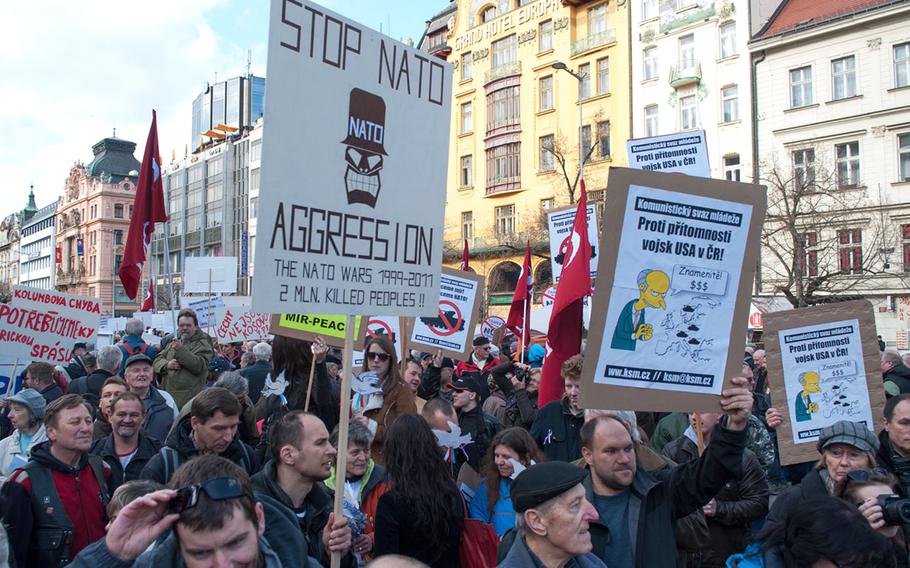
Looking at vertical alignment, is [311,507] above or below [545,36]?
below

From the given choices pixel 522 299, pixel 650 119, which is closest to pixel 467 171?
pixel 650 119

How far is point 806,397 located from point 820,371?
208mm

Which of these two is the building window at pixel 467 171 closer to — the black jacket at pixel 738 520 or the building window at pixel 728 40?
the building window at pixel 728 40

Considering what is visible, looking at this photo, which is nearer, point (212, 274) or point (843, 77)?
point (212, 274)

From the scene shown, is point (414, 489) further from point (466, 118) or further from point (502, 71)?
point (466, 118)

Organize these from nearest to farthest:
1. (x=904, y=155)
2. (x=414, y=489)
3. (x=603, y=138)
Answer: (x=414, y=489) < (x=904, y=155) < (x=603, y=138)

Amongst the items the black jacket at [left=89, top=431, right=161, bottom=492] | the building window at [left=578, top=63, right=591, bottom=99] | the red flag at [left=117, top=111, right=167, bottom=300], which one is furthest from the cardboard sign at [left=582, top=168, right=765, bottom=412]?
the building window at [left=578, top=63, right=591, bottom=99]

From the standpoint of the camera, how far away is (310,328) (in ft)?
20.7

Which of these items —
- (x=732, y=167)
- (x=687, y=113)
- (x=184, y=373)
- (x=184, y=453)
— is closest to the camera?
(x=184, y=453)

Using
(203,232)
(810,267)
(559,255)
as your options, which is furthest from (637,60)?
(203,232)

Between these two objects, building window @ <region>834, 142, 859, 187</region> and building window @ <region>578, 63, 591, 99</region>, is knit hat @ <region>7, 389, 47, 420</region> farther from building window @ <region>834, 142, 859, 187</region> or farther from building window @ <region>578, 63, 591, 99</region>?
building window @ <region>578, 63, 591, 99</region>

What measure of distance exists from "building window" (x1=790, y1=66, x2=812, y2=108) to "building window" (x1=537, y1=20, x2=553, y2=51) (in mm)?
13502

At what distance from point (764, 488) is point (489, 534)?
76.5 inches

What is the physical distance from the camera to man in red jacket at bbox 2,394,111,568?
3.86 metres
